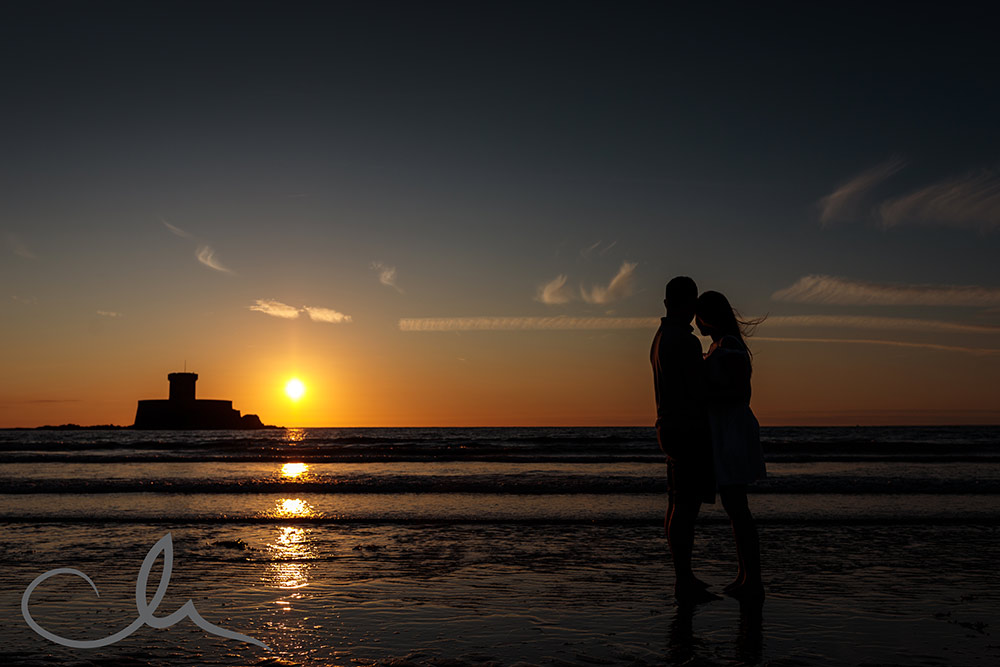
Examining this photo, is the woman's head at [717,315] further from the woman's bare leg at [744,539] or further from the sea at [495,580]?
the sea at [495,580]

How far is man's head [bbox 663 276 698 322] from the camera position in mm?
5328

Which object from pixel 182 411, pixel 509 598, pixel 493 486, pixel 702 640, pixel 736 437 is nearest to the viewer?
pixel 702 640

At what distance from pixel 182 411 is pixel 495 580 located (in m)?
142

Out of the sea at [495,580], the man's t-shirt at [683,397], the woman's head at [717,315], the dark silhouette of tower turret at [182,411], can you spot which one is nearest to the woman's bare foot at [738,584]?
the sea at [495,580]

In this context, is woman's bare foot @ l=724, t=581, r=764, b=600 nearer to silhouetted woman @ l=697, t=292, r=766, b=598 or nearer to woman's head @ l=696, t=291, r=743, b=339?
silhouetted woman @ l=697, t=292, r=766, b=598

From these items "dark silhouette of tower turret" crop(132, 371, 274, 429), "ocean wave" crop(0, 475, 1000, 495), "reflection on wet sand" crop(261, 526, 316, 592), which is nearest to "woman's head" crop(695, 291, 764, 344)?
"reflection on wet sand" crop(261, 526, 316, 592)

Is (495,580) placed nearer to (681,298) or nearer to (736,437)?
(736,437)

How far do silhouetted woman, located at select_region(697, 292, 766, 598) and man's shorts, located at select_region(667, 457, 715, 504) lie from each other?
8 centimetres

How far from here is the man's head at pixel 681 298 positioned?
5.33 meters

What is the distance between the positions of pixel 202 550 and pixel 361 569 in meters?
2.19

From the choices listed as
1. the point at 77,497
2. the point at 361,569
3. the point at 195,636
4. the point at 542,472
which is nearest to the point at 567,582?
the point at 361,569

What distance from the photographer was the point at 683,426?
520cm

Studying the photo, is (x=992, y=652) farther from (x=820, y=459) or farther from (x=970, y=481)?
(x=820, y=459)

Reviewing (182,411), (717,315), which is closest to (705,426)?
(717,315)
